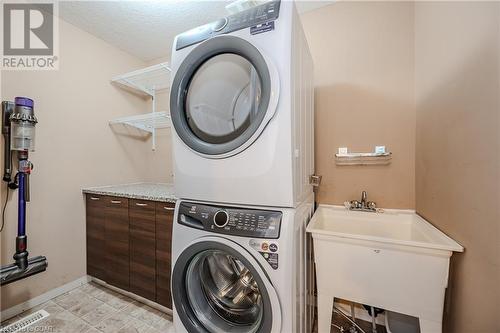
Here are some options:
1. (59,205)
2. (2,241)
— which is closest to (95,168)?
(59,205)

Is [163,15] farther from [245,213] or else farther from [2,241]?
[2,241]

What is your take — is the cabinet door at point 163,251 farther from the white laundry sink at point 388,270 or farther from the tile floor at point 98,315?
the white laundry sink at point 388,270

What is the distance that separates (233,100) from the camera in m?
1.09

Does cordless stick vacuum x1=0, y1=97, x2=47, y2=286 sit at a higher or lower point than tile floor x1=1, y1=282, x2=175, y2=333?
higher

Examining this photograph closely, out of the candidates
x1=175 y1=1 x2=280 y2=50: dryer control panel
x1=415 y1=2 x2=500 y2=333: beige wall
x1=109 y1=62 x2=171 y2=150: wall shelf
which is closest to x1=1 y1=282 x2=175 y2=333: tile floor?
x1=109 y1=62 x2=171 y2=150: wall shelf

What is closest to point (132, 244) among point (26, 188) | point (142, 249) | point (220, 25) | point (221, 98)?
point (142, 249)

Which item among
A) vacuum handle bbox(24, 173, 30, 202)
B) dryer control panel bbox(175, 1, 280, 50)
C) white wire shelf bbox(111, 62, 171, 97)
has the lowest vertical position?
vacuum handle bbox(24, 173, 30, 202)

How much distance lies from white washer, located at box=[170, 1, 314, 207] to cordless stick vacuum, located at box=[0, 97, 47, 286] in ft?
4.11

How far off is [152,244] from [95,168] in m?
1.14

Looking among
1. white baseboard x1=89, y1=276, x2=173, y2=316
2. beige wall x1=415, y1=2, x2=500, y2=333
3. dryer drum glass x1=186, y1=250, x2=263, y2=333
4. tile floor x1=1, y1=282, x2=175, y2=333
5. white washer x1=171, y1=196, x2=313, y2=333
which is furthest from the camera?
white baseboard x1=89, y1=276, x2=173, y2=316

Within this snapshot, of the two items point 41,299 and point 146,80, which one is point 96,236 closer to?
point 41,299

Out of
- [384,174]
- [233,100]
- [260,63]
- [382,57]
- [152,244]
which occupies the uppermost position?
[382,57]

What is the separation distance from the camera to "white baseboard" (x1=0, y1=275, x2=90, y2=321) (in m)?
1.51

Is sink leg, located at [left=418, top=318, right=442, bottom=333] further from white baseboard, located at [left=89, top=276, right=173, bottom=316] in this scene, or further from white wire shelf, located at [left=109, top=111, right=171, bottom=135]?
white wire shelf, located at [left=109, top=111, right=171, bottom=135]
